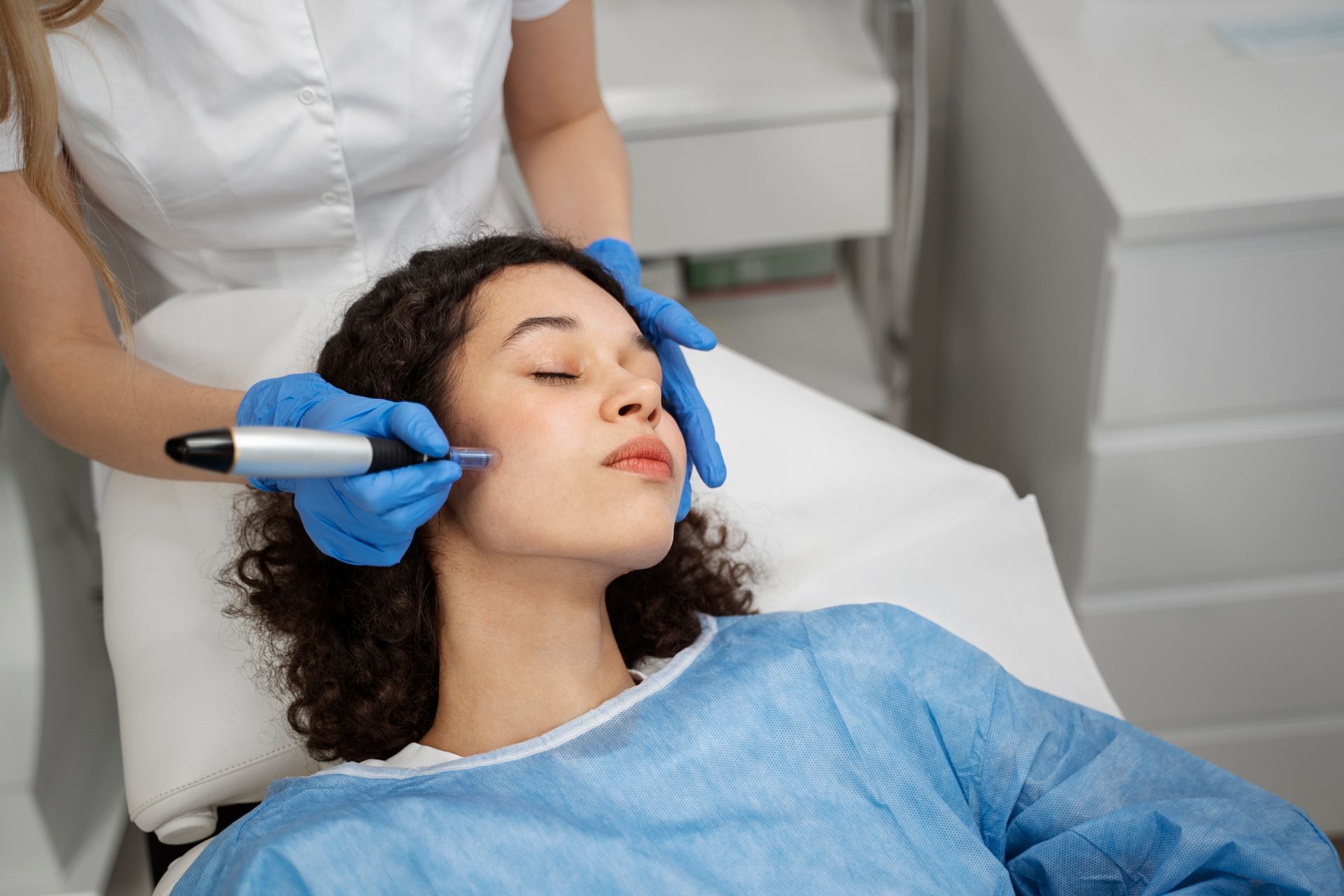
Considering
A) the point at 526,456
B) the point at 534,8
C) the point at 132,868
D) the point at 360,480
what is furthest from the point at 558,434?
the point at 132,868

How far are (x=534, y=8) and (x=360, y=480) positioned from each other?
26.0 inches

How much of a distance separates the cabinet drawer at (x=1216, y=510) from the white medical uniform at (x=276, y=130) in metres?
0.81

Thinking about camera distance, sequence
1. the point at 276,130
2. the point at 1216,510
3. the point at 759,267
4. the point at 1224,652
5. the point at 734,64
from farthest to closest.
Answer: the point at 759,267 < the point at 734,64 < the point at 1224,652 < the point at 1216,510 < the point at 276,130

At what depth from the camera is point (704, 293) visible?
2.06 meters

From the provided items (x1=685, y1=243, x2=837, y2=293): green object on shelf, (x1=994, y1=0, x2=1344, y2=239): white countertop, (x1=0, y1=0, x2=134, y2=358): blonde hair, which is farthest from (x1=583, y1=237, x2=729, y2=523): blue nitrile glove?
(x1=685, y1=243, x2=837, y2=293): green object on shelf

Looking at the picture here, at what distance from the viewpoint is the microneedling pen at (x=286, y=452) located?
0.60 metres

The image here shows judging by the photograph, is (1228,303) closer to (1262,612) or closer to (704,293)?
(1262,612)

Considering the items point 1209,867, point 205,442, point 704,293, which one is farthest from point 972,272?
point 205,442

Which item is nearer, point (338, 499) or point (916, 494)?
point (338, 499)

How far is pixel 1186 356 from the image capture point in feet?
4.48

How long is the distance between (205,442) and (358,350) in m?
0.42

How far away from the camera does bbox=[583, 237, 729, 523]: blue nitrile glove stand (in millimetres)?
1038

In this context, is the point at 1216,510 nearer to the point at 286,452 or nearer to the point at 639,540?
the point at 639,540

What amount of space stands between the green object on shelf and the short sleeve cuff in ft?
2.51
